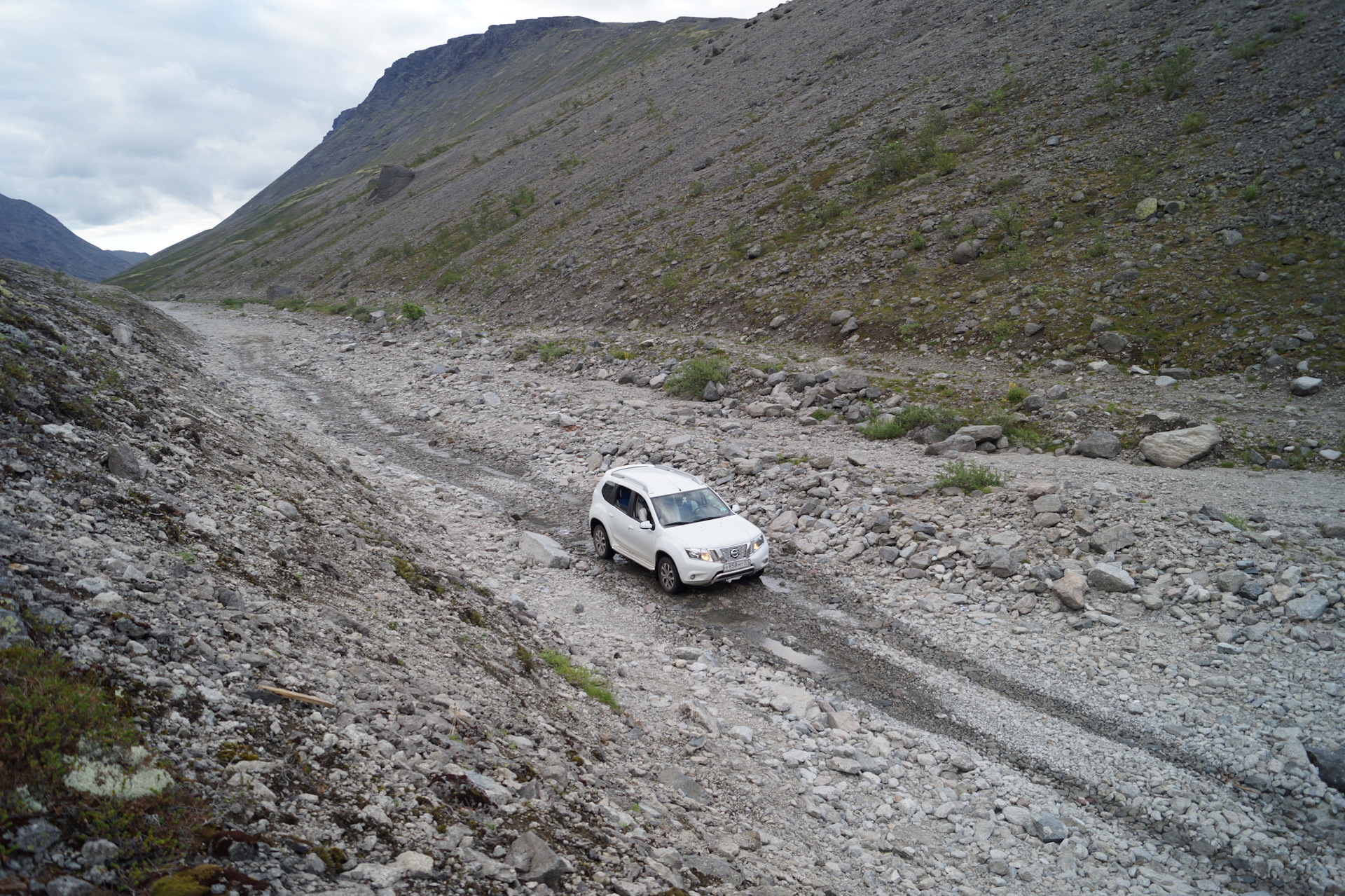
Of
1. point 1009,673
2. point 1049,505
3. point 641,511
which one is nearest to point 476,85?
point 641,511

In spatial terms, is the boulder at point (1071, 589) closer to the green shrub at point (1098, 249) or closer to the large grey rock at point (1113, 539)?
the large grey rock at point (1113, 539)

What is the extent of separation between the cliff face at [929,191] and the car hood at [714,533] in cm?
1361

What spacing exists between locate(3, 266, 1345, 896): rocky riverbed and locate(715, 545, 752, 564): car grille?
749 millimetres

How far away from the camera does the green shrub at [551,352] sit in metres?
28.4

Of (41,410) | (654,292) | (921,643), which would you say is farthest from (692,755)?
(654,292)

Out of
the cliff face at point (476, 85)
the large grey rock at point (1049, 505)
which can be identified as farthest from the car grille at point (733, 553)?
the cliff face at point (476, 85)

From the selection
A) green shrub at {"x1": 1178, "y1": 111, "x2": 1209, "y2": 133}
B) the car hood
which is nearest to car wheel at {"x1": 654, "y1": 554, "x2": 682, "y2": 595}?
the car hood

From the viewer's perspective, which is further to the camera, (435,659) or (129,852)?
(435,659)

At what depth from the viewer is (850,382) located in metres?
19.8

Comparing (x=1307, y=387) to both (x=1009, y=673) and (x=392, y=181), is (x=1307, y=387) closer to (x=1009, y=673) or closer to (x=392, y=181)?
(x=1009, y=673)

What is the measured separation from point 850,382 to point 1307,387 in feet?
34.8

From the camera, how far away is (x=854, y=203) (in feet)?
108

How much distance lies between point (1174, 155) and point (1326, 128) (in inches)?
160

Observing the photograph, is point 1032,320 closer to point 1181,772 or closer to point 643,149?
point 1181,772
